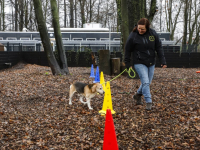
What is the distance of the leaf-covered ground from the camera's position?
14.9 ft

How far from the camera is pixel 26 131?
5.25 meters

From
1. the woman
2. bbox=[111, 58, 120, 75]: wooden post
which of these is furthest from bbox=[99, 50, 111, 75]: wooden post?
the woman

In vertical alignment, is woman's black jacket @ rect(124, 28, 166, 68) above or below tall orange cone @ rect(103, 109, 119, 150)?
above

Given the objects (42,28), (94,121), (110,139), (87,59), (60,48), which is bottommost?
(94,121)

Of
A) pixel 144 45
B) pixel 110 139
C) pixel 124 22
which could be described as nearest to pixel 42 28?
pixel 124 22

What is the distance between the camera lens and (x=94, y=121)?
19.1 feet

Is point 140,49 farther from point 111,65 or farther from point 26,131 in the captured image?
point 111,65

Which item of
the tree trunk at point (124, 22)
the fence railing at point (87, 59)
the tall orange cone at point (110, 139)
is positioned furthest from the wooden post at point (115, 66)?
the tall orange cone at point (110, 139)

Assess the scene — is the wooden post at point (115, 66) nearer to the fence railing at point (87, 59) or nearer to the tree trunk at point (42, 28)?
the tree trunk at point (42, 28)

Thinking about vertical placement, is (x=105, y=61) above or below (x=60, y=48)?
below

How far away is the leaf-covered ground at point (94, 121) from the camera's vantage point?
4.53 meters

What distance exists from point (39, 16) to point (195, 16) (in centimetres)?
2883

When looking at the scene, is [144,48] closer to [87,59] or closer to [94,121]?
[94,121]

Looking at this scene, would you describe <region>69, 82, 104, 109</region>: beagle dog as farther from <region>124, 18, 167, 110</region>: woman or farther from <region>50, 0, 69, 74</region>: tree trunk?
<region>50, 0, 69, 74</region>: tree trunk
